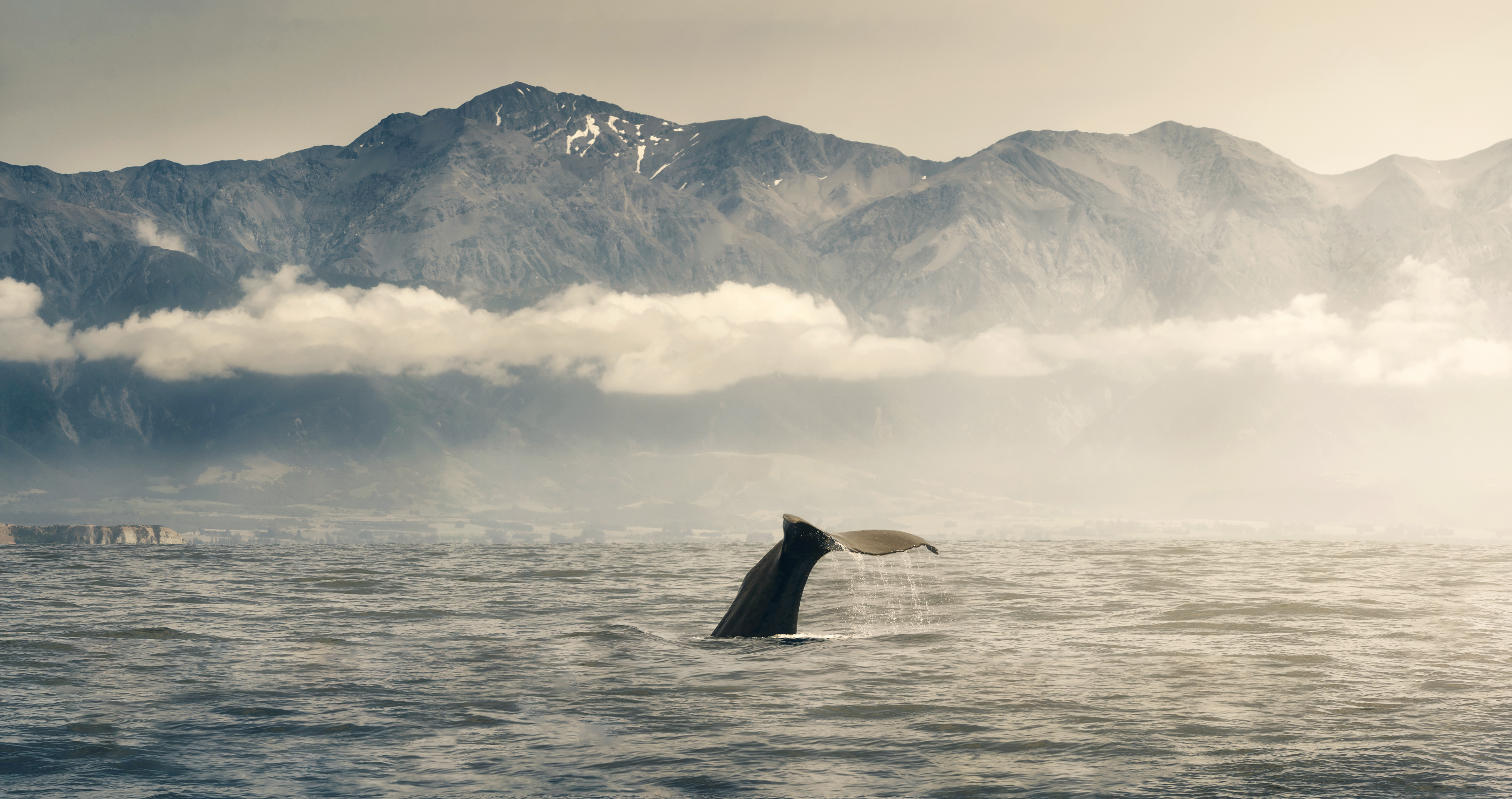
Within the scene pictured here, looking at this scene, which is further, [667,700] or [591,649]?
[591,649]

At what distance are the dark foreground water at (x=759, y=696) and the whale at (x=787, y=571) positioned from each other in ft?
1.74

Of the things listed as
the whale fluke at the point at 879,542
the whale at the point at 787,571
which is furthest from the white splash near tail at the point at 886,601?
the whale at the point at 787,571

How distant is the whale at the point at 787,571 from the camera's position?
745 inches

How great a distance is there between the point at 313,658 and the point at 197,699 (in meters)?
4.57

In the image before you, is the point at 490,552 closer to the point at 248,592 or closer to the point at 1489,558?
the point at 248,592

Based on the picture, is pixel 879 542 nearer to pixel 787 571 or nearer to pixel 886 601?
pixel 787 571

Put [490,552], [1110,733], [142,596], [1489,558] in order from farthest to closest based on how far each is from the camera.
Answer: [490,552]
[1489,558]
[142,596]
[1110,733]

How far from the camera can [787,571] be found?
21.8 metres

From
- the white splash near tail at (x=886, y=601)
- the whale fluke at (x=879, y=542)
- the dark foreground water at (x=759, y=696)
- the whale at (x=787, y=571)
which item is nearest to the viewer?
the dark foreground water at (x=759, y=696)

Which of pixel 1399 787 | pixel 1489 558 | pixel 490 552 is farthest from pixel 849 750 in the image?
pixel 490 552

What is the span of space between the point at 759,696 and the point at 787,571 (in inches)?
202

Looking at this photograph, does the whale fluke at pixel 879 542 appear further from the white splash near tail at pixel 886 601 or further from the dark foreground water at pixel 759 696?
the dark foreground water at pixel 759 696

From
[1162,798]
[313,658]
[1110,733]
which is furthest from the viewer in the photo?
[313,658]

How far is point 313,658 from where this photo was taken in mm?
21375
